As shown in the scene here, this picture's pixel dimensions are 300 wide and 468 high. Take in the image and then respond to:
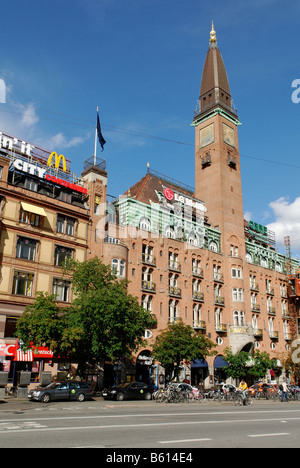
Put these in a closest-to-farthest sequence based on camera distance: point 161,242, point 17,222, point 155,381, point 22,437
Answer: point 22,437 → point 17,222 → point 155,381 → point 161,242

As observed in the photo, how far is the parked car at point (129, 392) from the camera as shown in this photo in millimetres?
30422

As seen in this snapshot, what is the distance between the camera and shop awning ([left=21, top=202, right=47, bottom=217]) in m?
35.5

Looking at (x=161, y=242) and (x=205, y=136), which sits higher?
(x=205, y=136)

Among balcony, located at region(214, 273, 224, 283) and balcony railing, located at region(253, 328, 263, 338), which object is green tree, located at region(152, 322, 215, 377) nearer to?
balcony, located at region(214, 273, 224, 283)

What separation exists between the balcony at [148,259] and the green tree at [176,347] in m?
8.30

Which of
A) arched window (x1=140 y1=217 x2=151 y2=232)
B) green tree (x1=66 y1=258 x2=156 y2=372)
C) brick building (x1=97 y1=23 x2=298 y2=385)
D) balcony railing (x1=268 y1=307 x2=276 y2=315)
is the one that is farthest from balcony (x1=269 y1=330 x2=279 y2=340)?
green tree (x1=66 y1=258 x2=156 y2=372)

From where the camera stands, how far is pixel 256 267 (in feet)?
199

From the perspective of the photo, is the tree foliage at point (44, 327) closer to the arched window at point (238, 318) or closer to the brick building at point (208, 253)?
the brick building at point (208, 253)

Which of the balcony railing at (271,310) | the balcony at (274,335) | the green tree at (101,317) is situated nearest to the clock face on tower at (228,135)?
the balcony railing at (271,310)

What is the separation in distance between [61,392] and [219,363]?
27.6 metres

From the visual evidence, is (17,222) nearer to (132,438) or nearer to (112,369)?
(112,369)

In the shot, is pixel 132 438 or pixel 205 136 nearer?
pixel 132 438

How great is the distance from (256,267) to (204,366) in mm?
19076
